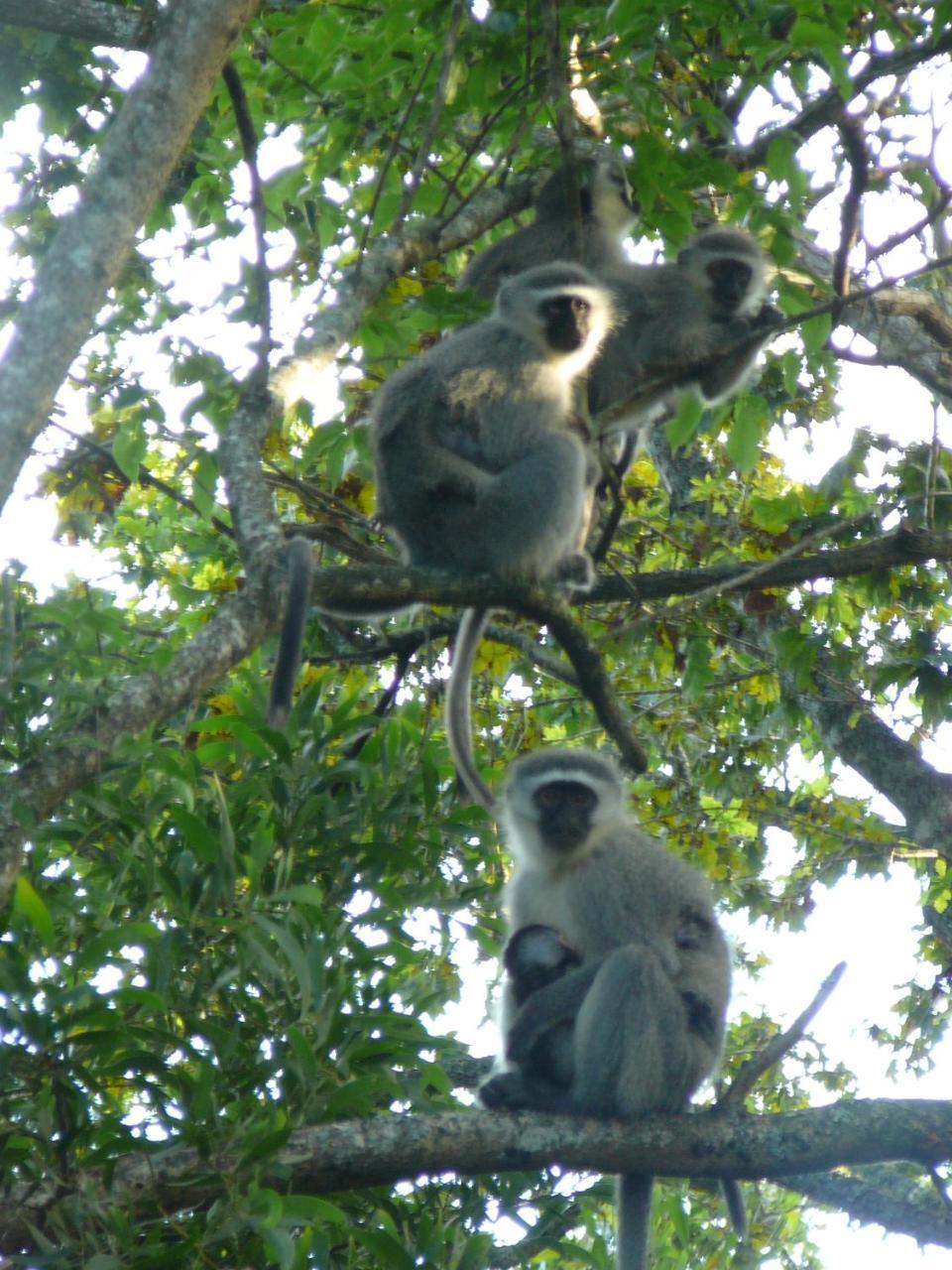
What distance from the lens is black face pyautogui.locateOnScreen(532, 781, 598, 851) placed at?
6.00 meters

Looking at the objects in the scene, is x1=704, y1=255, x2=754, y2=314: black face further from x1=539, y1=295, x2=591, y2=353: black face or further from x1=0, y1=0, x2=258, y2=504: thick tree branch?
x1=0, y1=0, x2=258, y2=504: thick tree branch

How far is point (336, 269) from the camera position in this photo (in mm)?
6695

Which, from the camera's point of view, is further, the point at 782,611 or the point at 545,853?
the point at 782,611

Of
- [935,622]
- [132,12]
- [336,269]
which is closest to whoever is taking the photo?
[132,12]

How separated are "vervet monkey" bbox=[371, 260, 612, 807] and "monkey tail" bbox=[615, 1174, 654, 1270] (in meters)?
2.07

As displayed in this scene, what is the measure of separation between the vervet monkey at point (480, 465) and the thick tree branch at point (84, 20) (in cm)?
179

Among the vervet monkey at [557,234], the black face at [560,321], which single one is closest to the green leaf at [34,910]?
the black face at [560,321]

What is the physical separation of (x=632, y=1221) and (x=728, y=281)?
4971mm

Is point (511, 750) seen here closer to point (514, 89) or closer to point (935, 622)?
point (935, 622)

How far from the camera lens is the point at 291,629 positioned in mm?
3811

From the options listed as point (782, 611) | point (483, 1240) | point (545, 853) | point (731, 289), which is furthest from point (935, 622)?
point (483, 1240)

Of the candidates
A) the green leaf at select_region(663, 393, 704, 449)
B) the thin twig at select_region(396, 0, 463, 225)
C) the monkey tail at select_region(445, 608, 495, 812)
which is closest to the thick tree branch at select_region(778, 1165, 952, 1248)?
the monkey tail at select_region(445, 608, 495, 812)

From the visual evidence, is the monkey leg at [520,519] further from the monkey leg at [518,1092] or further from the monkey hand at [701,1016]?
the monkey leg at [518,1092]

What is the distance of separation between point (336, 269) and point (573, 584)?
1933 millimetres
